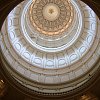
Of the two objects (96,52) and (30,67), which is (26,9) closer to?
(30,67)

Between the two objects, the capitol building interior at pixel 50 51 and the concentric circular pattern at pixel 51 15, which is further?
the concentric circular pattern at pixel 51 15

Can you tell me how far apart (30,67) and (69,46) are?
4511mm

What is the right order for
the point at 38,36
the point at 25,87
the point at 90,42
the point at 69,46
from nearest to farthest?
the point at 25,87, the point at 90,42, the point at 69,46, the point at 38,36

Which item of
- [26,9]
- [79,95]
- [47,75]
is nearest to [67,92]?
[79,95]

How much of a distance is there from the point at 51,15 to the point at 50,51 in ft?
17.1

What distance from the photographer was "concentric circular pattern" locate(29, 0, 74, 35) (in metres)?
29.6

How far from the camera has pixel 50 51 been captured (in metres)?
27.5

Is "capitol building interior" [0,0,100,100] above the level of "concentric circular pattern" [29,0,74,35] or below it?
below

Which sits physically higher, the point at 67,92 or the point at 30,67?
the point at 30,67

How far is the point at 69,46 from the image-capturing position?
27.1 metres

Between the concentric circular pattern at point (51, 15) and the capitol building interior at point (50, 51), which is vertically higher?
the concentric circular pattern at point (51, 15)

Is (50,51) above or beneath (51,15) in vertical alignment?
beneath

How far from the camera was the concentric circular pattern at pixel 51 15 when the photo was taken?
29.6m

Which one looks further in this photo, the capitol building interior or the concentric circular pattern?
the concentric circular pattern
